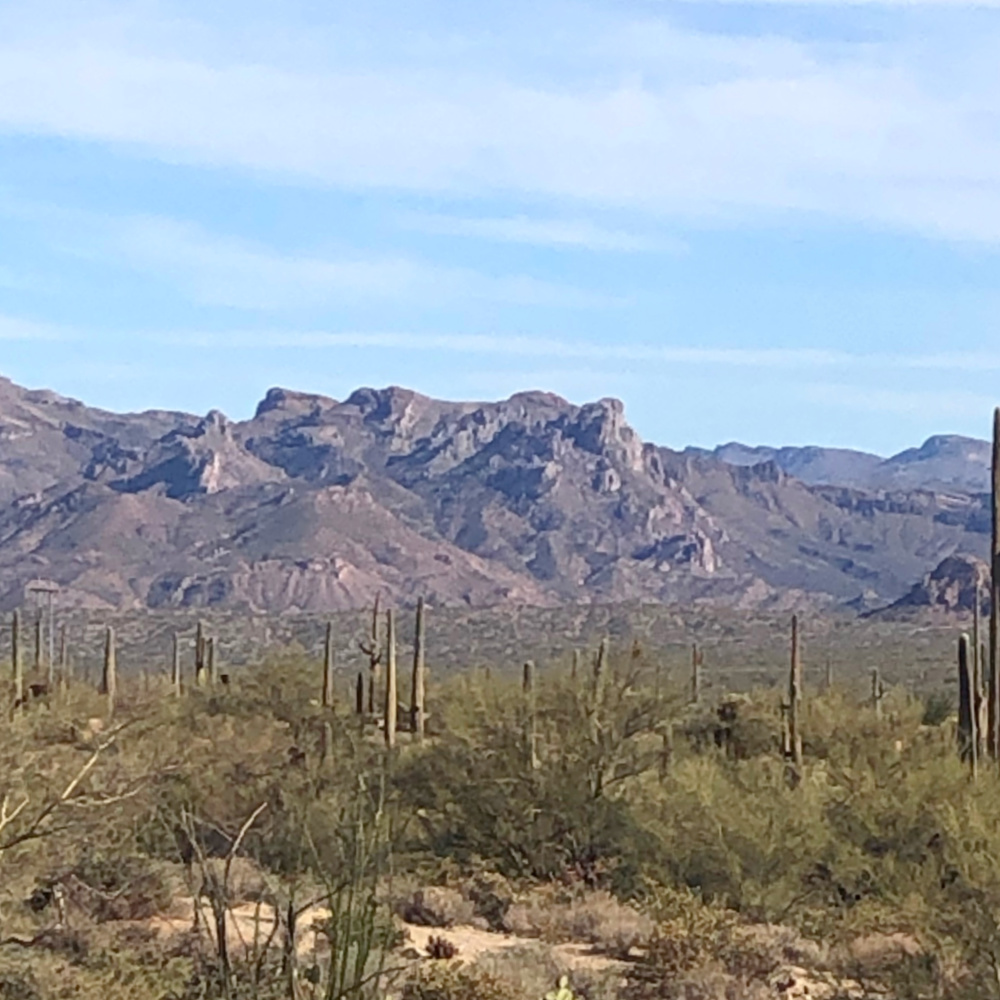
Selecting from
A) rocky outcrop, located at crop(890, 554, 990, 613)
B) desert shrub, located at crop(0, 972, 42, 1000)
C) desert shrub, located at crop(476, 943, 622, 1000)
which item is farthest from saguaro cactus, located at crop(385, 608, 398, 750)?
rocky outcrop, located at crop(890, 554, 990, 613)

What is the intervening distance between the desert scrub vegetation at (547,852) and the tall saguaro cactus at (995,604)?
25.9 inches

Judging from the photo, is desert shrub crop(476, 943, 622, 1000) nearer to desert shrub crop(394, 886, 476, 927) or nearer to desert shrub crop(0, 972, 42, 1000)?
desert shrub crop(394, 886, 476, 927)

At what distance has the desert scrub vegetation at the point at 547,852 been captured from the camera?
12234 millimetres

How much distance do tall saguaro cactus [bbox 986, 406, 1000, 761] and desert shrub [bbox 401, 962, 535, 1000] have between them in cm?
746

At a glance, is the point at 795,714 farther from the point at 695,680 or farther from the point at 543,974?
the point at 543,974

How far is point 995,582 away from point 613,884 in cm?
461

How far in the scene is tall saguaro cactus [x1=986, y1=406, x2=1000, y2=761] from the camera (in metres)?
18.1

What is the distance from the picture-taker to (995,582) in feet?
59.7

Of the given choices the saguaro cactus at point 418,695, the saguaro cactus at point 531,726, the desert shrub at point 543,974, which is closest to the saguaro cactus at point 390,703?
the saguaro cactus at point 418,695

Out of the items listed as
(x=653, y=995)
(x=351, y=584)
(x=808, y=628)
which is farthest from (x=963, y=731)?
(x=351, y=584)

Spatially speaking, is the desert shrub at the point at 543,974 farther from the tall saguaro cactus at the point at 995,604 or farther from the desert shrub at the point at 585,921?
the tall saguaro cactus at the point at 995,604

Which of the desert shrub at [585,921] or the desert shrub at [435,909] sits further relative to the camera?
the desert shrub at [435,909]

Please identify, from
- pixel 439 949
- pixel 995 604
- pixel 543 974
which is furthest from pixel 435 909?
pixel 995 604

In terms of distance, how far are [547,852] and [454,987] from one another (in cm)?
690
